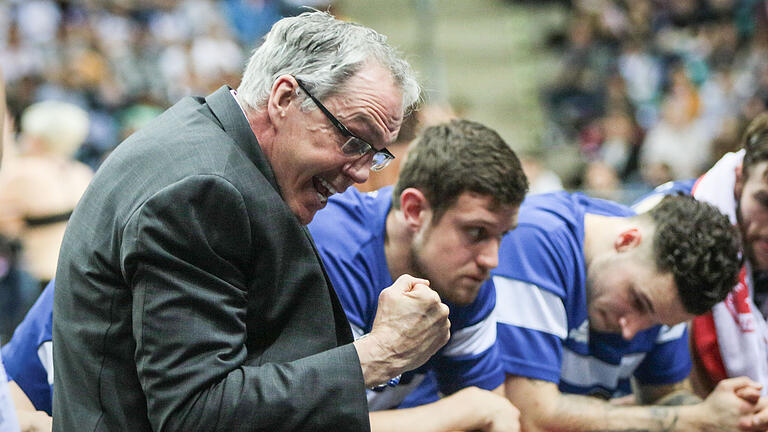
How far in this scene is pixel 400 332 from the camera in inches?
62.4

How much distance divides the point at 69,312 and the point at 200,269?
0.32 m

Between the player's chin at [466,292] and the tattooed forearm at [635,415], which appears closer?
the player's chin at [466,292]

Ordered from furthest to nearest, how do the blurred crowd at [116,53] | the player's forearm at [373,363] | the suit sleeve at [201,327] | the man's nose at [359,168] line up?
the blurred crowd at [116,53]
the man's nose at [359,168]
the player's forearm at [373,363]
the suit sleeve at [201,327]

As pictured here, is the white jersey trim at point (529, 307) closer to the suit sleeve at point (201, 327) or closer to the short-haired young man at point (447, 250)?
the short-haired young man at point (447, 250)

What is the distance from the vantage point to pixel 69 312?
1590 millimetres

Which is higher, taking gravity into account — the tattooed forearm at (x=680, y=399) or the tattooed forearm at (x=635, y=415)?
the tattooed forearm at (x=635, y=415)

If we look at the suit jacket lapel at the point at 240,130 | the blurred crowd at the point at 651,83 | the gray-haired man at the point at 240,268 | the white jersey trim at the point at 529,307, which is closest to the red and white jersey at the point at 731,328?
the white jersey trim at the point at 529,307

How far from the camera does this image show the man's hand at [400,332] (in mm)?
1565

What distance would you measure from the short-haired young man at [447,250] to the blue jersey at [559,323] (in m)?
0.14

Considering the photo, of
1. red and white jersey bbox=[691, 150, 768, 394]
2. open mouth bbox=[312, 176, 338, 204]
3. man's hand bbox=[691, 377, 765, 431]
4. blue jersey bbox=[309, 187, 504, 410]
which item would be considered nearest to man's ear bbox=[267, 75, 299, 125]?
open mouth bbox=[312, 176, 338, 204]

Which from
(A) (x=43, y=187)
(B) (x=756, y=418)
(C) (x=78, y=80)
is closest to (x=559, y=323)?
(B) (x=756, y=418)

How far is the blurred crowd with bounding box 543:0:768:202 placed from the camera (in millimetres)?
8453

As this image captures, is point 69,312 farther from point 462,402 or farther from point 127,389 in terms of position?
point 462,402

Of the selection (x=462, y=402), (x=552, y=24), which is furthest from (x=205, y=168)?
(x=552, y=24)
